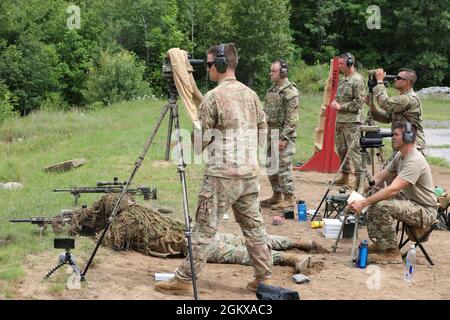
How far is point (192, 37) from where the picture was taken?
41875 mm

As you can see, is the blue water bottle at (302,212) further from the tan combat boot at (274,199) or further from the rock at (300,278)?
the rock at (300,278)

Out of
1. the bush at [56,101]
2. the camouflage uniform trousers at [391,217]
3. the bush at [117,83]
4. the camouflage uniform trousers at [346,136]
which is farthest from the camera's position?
the bush at [56,101]

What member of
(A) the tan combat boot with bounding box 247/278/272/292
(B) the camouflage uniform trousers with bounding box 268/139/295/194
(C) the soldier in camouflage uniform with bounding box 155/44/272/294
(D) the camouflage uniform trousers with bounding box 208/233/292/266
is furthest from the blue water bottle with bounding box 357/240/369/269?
(B) the camouflage uniform trousers with bounding box 268/139/295/194

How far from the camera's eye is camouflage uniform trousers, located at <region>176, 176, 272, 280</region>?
6145 mm

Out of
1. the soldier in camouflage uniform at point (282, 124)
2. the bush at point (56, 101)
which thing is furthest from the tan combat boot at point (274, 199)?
the bush at point (56, 101)

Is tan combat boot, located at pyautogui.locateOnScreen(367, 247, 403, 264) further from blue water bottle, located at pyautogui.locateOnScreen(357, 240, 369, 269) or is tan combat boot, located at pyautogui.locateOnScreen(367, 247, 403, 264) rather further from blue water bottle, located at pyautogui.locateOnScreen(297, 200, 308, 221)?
blue water bottle, located at pyautogui.locateOnScreen(297, 200, 308, 221)

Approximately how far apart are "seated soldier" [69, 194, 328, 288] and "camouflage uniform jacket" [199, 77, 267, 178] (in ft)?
4.76

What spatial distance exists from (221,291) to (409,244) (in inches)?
126

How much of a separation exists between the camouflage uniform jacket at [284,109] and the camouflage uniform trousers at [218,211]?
4107 mm

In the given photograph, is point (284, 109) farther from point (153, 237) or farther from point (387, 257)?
point (153, 237)

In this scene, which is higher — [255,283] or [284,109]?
[284,109]

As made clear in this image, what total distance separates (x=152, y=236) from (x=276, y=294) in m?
2.62

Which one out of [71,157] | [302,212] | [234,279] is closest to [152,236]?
[234,279]

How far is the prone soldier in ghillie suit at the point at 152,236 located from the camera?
24.5 feet
